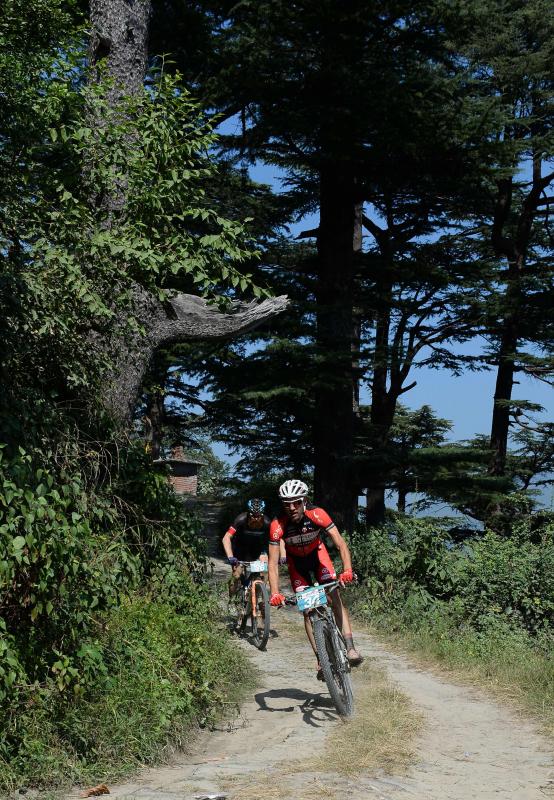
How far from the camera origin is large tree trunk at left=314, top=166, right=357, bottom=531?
1703 cm

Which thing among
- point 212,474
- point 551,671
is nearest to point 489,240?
point 551,671

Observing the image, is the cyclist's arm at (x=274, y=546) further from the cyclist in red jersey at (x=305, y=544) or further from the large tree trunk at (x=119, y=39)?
the large tree trunk at (x=119, y=39)

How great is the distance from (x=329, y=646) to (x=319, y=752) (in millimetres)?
1312

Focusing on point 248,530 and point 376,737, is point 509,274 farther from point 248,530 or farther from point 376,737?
point 376,737

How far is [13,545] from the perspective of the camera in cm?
582

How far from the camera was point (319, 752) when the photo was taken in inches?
272

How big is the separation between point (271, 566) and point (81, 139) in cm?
476

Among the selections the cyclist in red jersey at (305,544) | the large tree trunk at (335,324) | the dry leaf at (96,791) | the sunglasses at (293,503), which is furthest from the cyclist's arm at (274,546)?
the large tree trunk at (335,324)

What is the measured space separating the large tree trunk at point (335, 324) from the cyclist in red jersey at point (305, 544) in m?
8.29

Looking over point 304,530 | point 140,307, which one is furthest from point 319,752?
point 140,307

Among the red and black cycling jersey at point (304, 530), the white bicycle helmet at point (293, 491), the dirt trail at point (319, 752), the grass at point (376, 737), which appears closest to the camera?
the dirt trail at point (319, 752)

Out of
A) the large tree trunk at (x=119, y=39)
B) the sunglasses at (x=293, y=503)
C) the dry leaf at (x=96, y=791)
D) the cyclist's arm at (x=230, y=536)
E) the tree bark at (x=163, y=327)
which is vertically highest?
the large tree trunk at (x=119, y=39)

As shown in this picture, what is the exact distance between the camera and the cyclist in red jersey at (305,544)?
329 inches

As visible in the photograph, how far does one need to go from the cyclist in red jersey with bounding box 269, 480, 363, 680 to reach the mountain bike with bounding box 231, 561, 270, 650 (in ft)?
9.63
